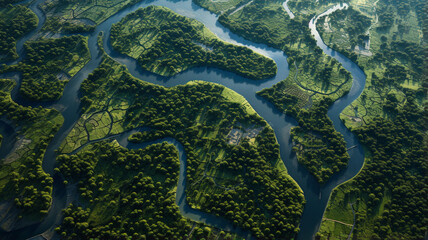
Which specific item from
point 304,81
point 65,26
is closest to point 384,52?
point 304,81

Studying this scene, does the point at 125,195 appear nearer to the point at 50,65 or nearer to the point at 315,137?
the point at 315,137

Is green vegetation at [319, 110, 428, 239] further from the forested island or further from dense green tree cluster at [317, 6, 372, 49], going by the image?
dense green tree cluster at [317, 6, 372, 49]

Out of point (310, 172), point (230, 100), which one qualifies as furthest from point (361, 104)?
point (230, 100)

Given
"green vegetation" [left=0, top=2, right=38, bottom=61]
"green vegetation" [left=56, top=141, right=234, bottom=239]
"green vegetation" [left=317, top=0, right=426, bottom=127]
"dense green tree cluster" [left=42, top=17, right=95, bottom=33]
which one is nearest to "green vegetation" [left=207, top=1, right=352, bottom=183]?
"green vegetation" [left=317, top=0, right=426, bottom=127]

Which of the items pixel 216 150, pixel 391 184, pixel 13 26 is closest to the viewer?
pixel 391 184

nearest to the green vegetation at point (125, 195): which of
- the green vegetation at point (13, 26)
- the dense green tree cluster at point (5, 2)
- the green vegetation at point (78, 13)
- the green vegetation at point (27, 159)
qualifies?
the green vegetation at point (27, 159)

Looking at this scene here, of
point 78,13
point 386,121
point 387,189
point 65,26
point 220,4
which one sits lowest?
point 387,189

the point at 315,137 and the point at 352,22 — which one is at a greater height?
the point at 352,22

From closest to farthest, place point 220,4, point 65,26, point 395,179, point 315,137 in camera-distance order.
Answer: point 395,179
point 315,137
point 65,26
point 220,4

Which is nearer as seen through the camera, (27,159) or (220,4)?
(27,159)
